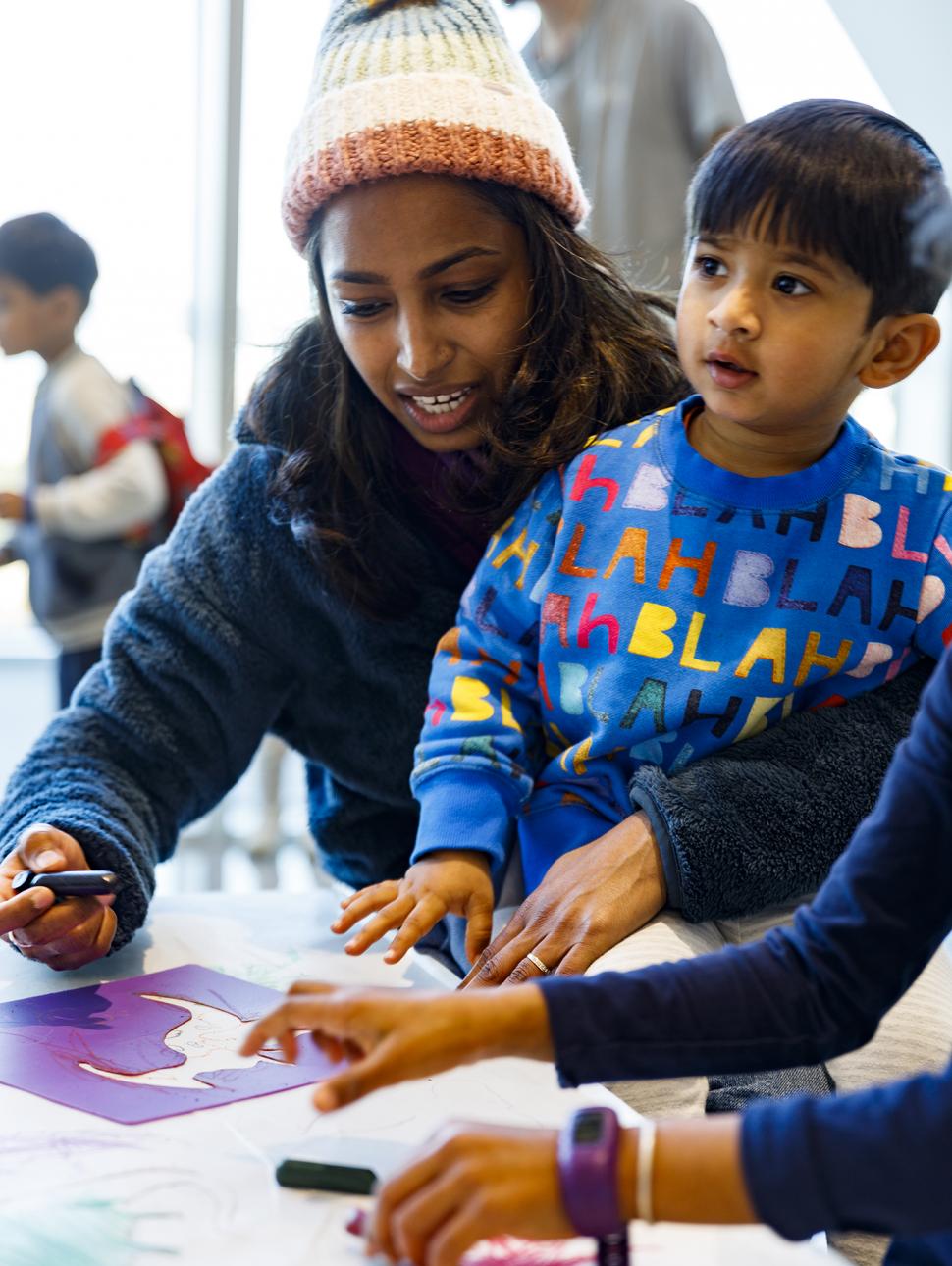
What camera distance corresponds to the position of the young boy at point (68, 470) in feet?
8.50

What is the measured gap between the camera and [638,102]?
2240 millimetres

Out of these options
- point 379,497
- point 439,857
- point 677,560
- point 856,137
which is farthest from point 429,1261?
point 379,497

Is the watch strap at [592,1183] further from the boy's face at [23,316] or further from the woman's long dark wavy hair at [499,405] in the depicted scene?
the boy's face at [23,316]

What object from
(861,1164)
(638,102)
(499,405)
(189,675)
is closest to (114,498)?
(638,102)

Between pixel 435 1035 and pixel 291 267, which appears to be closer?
pixel 435 1035

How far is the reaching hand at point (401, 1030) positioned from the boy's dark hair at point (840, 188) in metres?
0.59

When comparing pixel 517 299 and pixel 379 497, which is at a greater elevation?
pixel 517 299

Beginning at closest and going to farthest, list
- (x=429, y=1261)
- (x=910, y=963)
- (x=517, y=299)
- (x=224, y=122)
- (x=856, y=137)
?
(x=429, y=1261) < (x=910, y=963) < (x=856, y=137) < (x=517, y=299) < (x=224, y=122)

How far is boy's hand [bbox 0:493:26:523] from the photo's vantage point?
272 cm

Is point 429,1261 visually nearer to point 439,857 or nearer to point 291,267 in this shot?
point 439,857

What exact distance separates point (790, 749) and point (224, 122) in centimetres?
256

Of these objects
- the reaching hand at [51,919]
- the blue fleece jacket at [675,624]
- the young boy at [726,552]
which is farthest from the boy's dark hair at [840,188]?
the reaching hand at [51,919]

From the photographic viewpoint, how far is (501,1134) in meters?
0.61

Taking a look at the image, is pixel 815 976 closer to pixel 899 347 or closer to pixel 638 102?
pixel 899 347
